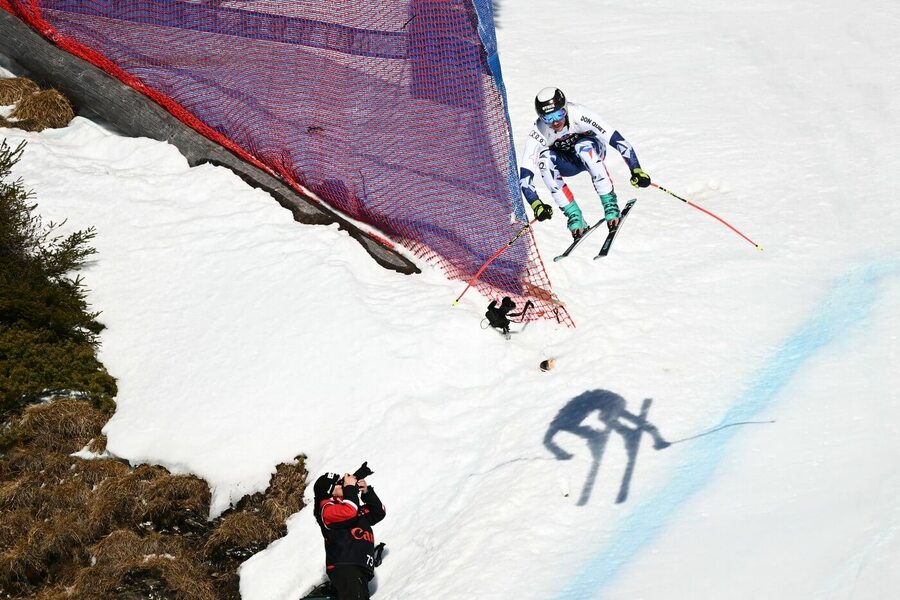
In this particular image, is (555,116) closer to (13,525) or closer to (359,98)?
(359,98)

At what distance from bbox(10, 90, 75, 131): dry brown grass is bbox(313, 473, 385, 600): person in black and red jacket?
8.76 meters

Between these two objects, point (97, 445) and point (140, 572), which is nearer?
point (140, 572)

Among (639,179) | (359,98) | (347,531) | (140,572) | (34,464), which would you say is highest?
(639,179)

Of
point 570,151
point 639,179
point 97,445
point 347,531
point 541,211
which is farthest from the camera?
point 97,445

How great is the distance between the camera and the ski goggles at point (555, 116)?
30.3ft

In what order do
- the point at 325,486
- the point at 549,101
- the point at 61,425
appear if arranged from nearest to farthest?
the point at 325,486, the point at 549,101, the point at 61,425

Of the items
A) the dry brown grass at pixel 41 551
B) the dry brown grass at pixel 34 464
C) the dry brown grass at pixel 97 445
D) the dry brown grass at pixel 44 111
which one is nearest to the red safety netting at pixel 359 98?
the dry brown grass at pixel 44 111

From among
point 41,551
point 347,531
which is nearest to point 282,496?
point 347,531

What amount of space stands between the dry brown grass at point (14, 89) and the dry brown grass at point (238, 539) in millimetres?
8537

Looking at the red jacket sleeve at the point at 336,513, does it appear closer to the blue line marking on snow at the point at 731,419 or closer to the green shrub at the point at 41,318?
the blue line marking on snow at the point at 731,419

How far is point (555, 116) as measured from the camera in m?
9.26

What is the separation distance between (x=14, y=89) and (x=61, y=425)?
6.57 metres

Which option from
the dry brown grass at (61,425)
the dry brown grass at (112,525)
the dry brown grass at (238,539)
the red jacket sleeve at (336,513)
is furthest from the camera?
the dry brown grass at (61,425)

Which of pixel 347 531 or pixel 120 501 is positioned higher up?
pixel 347 531
